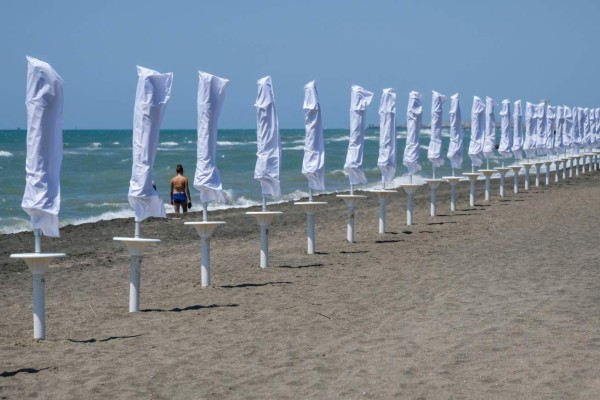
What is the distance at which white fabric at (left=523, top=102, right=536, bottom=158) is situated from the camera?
102 feet

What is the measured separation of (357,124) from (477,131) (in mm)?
8756

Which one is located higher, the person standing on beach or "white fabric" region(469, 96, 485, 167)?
→ "white fabric" region(469, 96, 485, 167)

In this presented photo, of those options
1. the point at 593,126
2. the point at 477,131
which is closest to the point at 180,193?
the point at 477,131

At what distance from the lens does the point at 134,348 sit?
8.34 metres

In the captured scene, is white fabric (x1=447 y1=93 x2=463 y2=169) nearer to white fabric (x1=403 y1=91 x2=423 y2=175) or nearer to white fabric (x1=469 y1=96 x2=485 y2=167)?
white fabric (x1=469 y1=96 x2=485 y2=167)

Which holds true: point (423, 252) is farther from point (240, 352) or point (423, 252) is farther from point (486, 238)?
point (240, 352)

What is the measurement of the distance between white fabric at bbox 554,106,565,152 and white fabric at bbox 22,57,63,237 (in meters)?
27.9

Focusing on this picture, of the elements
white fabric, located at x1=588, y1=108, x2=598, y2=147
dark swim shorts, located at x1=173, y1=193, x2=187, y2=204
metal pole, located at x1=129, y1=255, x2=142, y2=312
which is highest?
white fabric, located at x1=588, y1=108, x2=598, y2=147

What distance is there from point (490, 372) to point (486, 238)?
30.1 ft

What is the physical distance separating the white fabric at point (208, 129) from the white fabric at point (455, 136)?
37.1ft

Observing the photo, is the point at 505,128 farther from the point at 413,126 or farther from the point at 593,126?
the point at 593,126

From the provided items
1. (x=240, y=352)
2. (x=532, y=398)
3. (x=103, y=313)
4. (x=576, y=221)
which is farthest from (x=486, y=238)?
(x=532, y=398)

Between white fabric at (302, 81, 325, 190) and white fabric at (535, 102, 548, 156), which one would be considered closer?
white fabric at (302, 81, 325, 190)

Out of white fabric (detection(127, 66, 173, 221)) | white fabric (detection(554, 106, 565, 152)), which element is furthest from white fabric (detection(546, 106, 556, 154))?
white fabric (detection(127, 66, 173, 221))
